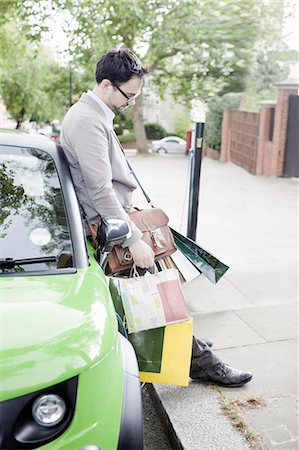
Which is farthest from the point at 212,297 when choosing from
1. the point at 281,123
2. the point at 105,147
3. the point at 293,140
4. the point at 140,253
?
the point at 281,123

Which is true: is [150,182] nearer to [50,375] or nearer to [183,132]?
[50,375]

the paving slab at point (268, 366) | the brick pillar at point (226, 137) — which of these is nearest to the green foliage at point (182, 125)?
the brick pillar at point (226, 137)

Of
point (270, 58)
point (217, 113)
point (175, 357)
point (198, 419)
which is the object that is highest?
point (270, 58)

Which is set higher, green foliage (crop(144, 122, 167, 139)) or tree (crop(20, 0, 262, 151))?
tree (crop(20, 0, 262, 151))

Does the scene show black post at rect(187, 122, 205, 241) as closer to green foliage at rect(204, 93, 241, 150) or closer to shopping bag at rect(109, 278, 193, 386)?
shopping bag at rect(109, 278, 193, 386)

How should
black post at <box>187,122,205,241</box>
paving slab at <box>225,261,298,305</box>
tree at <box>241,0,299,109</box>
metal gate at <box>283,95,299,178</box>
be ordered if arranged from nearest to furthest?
paving slab at <box>225,261,298,305</box> < black post at <box>187,122,205,241</box> < metal gate at <box>283,95,299,178</box> < tree at <box>241,0,299,109</box>

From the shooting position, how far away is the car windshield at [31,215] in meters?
2.21

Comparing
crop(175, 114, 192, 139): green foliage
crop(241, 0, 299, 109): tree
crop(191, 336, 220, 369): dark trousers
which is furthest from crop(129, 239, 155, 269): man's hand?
crop(175, 114, 192, 139): green foliage

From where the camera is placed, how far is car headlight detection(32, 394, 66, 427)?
5.18 feet

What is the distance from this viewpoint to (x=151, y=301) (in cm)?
257

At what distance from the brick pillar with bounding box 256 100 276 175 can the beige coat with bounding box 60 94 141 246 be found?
Answer: 13.0m

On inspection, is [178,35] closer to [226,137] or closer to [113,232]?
[226,137]

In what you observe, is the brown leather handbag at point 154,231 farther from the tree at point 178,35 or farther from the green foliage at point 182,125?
the green foliage at point 182,125

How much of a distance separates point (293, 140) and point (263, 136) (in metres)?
1.46
